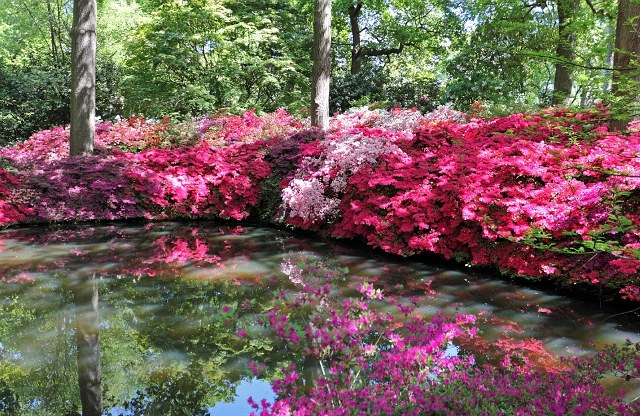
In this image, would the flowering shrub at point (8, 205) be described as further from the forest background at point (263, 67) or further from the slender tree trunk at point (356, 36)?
the slender tree trunk at point (356, 36)

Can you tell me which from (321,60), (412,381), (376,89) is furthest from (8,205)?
(376,89)

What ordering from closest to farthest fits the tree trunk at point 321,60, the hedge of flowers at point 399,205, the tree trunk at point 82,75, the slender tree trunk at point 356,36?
1. the hedge of flowers at point 399,205
2. the tree trunk at point 82,75
3. the tree trunk at point 321,60
4. the slender tree trunk at point 356,36

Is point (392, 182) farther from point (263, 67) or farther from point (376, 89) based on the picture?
point (263, 67)

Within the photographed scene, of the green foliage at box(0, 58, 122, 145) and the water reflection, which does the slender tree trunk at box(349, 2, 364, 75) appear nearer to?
the green foliage at box(0, 58, 122, 145)

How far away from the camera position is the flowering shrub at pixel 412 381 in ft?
6.24

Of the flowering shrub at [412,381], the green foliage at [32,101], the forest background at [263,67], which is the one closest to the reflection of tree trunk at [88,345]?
the flowering shrub at [412,381]

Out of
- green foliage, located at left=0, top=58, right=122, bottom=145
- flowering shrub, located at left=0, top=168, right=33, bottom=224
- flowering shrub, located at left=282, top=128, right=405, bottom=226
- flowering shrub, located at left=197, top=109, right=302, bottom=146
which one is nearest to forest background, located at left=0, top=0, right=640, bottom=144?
green foliage, located at left=0, top=58, right=122, bottom=145

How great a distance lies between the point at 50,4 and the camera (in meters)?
19.2

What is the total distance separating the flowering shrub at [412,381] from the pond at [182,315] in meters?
0.22

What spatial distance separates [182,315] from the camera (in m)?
4.05

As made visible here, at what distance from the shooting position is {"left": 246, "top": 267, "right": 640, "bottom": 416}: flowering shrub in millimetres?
1903

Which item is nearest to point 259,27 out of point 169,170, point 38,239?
point 169,170

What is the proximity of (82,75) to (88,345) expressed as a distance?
6.80 meters

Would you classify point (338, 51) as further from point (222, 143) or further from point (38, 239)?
point (38, 239)
